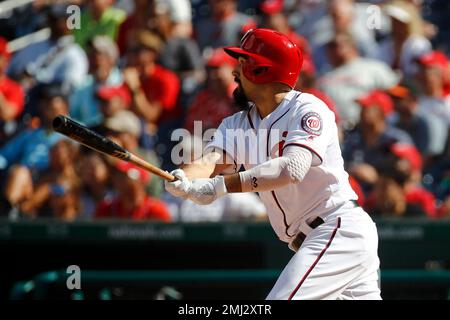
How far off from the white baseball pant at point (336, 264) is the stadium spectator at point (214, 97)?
10.3 feet

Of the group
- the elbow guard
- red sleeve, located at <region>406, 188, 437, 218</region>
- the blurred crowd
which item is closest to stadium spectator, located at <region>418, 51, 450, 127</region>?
the blurred crowd

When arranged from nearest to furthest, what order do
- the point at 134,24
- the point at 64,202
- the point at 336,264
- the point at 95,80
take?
the point at 336,264, the point at 64,202, the point at 95,80, the point at 134,24

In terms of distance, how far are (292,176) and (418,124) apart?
3686 millimetres

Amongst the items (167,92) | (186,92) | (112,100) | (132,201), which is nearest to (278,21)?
(186,92)

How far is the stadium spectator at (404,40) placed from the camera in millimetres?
8195

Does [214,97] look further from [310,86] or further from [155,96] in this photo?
[310,86]

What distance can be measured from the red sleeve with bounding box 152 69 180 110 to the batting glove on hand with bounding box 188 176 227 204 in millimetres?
3700

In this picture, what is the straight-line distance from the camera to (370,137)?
25.0 feet

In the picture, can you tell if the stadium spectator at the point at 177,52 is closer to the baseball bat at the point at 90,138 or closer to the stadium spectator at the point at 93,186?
the stadium spectator at the point at 93,186

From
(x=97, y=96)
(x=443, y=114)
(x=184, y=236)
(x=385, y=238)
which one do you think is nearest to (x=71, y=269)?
(x=184, y=236)

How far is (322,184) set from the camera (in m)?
4.50

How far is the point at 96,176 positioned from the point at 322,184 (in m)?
3.38

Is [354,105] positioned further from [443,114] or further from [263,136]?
[263,136]

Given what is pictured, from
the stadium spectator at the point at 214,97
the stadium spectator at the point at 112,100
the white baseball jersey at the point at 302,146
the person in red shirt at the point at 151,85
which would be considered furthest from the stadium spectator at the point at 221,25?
the white baseball jersey at the point at 302,146
